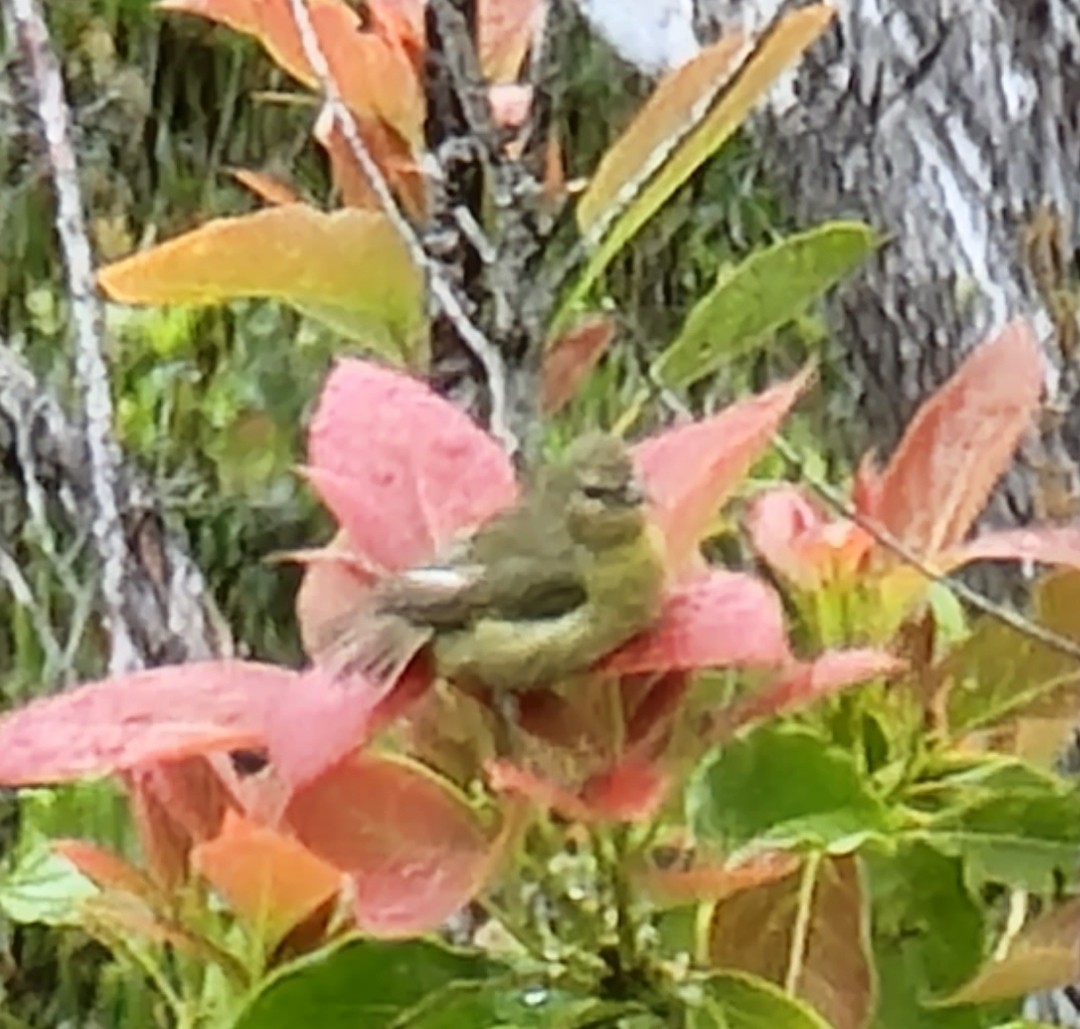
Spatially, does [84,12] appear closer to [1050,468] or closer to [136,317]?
[136,317]

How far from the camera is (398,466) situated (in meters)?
0.47


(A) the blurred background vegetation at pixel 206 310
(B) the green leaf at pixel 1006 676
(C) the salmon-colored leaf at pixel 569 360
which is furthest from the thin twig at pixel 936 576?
(A) the blurred background vegetation at pixel 206 310

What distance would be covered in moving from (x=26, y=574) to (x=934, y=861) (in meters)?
0.95

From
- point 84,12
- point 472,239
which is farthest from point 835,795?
point 84,12

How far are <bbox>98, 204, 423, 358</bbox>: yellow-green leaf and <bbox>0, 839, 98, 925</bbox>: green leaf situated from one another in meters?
0.13

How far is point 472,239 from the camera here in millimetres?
557

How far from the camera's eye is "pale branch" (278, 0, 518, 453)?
518 mm

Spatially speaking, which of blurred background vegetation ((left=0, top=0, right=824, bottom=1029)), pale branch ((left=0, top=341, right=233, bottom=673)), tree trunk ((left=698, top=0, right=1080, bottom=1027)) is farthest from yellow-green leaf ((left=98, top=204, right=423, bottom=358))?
blurred background vegetation ((left=0, top=0, right=824, bottom=1029))

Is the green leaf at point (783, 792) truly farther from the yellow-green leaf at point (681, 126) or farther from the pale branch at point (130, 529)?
the pale branch at point (130, 529)

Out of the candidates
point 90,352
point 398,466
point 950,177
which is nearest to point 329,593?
point 398,466

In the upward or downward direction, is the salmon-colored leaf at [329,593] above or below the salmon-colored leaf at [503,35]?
below

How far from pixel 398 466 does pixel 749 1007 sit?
12 centimetres

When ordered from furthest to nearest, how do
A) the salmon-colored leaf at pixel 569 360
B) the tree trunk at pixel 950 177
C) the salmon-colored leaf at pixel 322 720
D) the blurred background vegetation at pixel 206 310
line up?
the blurred background vegetation at pixel 206 310, the tree trunk at pixel 950 177, the salmon-colored leaf at pixel 569 360, the salmon-colored leaf at pixel 322 720

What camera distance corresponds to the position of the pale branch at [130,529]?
0.75 m
